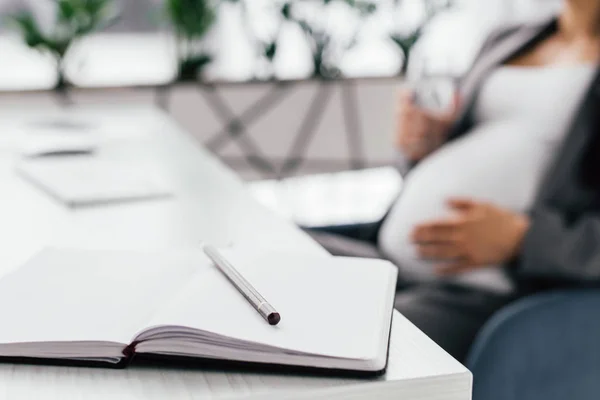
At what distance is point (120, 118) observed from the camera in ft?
6.24

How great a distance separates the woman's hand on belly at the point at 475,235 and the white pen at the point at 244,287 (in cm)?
58

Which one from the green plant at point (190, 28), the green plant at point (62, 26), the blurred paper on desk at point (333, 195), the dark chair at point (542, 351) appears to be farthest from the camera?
the blurred paper on desk at point (333, 195)

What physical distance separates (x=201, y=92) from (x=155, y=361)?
95.4 inches

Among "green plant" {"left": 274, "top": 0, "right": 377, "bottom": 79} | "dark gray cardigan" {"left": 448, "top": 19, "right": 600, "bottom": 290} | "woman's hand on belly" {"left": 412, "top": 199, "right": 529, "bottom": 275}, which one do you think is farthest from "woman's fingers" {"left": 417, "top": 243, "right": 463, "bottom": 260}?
"green plant" {"left": 274, "top": 0, "right": 377, "bottom": 79}

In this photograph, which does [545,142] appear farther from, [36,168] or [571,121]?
[36,168]

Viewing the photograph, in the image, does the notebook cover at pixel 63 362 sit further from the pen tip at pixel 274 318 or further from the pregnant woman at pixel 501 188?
the pregnant woman at pixel 501 188

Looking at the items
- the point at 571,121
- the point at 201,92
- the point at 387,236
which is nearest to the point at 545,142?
the point at 571,121

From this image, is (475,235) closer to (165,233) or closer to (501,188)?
(501,188)

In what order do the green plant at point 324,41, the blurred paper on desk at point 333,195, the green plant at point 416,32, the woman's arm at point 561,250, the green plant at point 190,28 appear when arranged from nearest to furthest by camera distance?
the woman's arm at point 561,250, the green plant at point 190,28, the green plant at point 324,41, the green plant at point 416,32, the blurred paper on desk at point 333,195

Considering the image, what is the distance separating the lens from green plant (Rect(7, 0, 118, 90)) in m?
2.65

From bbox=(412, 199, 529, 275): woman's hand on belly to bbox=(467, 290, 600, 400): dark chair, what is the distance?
0.50 ft

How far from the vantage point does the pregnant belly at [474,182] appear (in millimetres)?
1364

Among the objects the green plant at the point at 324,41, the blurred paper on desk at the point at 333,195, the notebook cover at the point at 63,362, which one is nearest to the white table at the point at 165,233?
the notebook cover at the point at 63,362

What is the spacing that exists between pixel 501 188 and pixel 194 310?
0.90m
